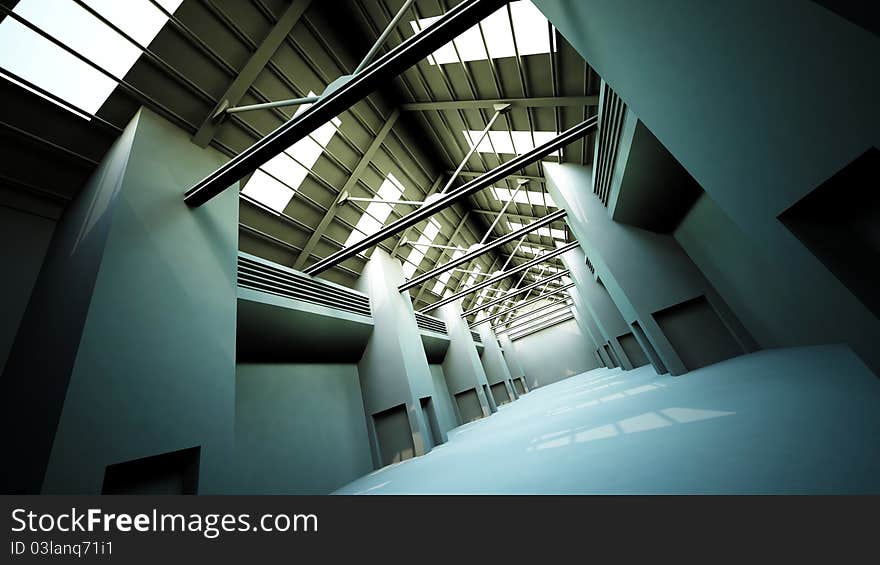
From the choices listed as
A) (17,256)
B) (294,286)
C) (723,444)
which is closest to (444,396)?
(294,286)

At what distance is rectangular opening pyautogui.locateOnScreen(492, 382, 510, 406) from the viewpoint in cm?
2589

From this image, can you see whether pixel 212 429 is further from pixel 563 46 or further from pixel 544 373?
pixel 544 373

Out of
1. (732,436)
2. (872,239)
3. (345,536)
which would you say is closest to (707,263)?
(872,239)

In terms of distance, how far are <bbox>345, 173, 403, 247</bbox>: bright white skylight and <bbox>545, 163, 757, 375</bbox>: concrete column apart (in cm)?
879

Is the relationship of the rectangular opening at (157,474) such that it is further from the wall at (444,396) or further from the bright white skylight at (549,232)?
the bright white skylight at (549,232)

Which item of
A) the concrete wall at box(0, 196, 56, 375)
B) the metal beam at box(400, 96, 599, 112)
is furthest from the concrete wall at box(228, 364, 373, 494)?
the metal beam at box(400, 96, 599, 112)

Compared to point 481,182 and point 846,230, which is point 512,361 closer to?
point 481,182

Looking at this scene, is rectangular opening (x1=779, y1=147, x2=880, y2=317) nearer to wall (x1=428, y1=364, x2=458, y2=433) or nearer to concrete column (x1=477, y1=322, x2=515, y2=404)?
wall (x1=428, y1=364, x2=458, y2=433)

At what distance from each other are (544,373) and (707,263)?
2884cm

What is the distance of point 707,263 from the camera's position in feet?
29.5

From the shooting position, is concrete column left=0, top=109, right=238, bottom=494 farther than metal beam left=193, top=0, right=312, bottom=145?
No

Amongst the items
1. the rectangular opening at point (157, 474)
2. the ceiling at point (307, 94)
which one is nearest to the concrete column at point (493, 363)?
the ceiling at point (307, 94)

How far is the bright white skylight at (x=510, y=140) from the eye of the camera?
1121cm

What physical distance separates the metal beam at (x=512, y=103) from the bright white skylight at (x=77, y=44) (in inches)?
299
